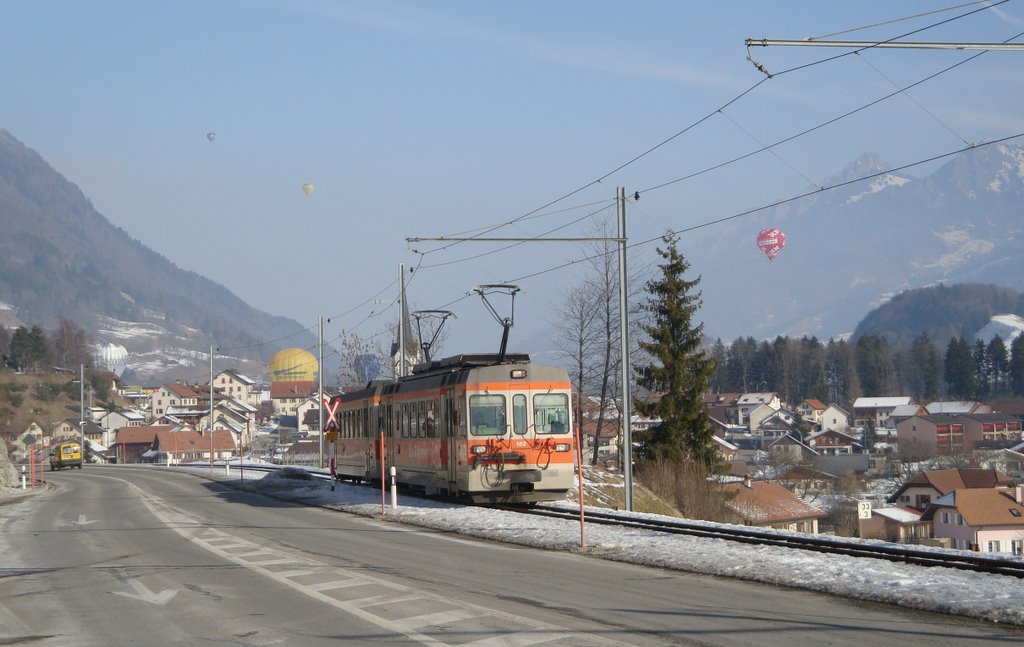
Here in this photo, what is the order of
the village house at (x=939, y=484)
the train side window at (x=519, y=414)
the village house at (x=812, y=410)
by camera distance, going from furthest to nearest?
the village house at (x=812, y=410) → the village house at (x=939, y=484) → the train side window at (x=519, y=414)

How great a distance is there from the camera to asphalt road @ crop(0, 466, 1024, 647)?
9695 millimetres

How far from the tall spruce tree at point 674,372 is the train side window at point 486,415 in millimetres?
21493

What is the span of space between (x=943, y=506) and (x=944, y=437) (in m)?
59.0

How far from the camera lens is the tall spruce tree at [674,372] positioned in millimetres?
46938

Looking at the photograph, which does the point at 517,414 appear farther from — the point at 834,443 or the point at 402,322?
the point at 834,443

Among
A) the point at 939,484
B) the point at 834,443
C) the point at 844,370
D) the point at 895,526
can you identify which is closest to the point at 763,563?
the point at 895,526

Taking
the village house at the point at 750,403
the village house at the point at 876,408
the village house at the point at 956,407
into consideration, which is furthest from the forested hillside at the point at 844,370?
the village house at the point at 956,407

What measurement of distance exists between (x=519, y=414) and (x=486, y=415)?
83 cm

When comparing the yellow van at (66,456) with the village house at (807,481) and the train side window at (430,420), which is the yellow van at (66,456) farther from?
the train side window at (430,420)

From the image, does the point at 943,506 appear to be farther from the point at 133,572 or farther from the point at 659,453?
the point at 133,572

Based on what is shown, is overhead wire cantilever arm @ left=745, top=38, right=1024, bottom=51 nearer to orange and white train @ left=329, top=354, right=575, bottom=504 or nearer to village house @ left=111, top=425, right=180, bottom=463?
orange and white train @ left=329, top=354, right=575, bottom=504

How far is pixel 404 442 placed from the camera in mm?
30875

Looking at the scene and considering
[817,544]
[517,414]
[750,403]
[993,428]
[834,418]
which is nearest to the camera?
[817,544]

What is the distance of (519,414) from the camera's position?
84.5 ft
